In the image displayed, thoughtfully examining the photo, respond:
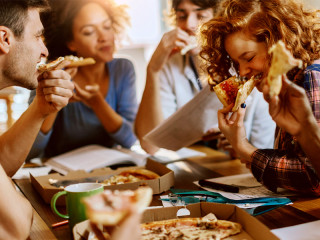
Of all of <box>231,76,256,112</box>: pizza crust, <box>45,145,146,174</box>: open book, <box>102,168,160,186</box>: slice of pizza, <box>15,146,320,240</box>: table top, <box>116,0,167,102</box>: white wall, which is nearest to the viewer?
→ <box>15,146,320,240</box>: table top

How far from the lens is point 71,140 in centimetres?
272

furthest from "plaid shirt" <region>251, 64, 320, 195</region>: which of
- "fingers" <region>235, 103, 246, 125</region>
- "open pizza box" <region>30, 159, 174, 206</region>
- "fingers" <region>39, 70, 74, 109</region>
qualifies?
"fingers" <region>39, 70, 74, 109</region>

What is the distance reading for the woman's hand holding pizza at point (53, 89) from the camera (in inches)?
64.8

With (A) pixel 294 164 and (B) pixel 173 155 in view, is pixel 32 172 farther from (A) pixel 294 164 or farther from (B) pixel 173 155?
(A) pixel 294 164

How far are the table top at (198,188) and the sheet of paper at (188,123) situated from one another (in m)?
0.14

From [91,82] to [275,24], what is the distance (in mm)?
1774

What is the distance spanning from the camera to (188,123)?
184 centimetres

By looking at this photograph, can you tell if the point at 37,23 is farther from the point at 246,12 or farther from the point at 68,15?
the point at 68,15

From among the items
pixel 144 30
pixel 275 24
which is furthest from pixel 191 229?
pixel 144 30

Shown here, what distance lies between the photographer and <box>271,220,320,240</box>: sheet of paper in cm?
99

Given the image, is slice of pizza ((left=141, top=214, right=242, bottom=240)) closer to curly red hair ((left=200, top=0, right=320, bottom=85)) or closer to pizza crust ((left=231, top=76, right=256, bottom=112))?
pizza crust ((left=231, top=76, right=256, bottom=112))

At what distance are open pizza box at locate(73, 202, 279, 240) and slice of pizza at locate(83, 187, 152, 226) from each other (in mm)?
290

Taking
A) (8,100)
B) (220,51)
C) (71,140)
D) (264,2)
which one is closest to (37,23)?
(220,51)

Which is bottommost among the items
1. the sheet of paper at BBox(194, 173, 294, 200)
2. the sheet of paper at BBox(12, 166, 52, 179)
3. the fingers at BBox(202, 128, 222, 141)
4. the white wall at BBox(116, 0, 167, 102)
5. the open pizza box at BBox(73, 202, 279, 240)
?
the sheet of paper at BBox(12, 166, 52, 179)
